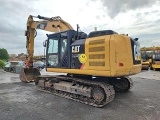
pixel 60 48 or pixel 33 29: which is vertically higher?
pixel 33 29

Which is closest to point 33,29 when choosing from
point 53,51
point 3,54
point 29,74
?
point 29,74

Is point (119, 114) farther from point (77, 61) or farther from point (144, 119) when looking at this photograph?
point (77, 61)

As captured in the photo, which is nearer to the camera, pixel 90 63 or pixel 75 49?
pixel 90 63

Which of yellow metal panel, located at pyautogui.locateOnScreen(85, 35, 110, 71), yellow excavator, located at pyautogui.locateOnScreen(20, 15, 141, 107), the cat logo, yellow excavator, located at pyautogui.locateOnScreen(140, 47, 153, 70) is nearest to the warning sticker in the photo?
yellow excavator, located at pyautogui.locateOnScreen(20, 15, 141, 107)

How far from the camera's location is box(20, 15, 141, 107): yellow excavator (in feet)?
22.2

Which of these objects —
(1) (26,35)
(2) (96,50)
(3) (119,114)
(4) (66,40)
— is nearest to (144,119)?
(3) (119,114)

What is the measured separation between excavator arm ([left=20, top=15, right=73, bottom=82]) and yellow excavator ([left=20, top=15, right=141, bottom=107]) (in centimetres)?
151

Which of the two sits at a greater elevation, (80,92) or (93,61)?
(93,61)

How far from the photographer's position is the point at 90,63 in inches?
287

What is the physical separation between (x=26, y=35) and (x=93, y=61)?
21.3ft

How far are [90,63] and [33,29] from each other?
20.1ft

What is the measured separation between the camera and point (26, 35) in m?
12.1

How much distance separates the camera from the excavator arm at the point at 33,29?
1054 cm

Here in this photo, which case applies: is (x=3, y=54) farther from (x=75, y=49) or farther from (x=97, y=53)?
(x=97, y=53)
